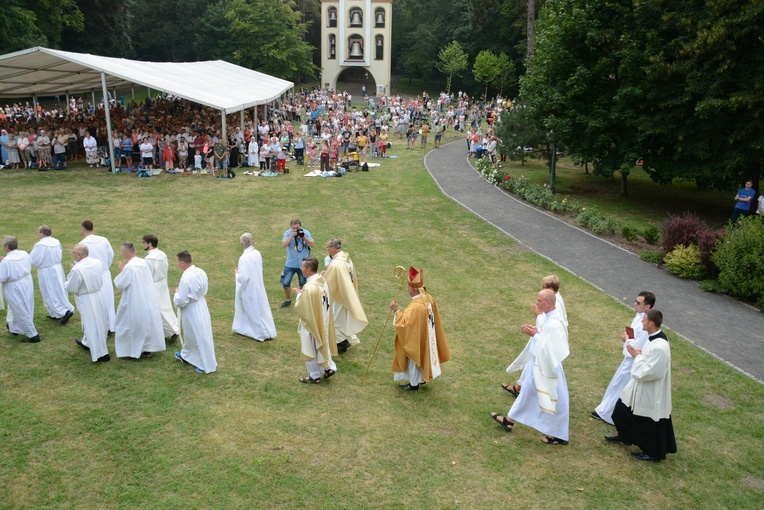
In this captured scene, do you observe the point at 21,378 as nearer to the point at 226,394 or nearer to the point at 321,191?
the point at 226,394

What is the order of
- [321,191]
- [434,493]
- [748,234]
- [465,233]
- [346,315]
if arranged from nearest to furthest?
→ [434,493] < [346,315] < [748,234] < [465,233] < [321,191]

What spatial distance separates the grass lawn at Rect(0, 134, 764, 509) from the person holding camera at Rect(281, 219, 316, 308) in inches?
24.6

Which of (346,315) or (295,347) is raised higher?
(346,315)

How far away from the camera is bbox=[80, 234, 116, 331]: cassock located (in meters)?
9.43

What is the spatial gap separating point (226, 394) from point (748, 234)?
11258mm

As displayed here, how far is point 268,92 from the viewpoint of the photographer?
110 ft

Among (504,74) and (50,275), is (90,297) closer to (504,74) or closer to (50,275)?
(50,275)

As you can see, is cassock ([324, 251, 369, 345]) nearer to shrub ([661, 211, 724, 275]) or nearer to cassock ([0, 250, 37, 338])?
cassock ([0, 250, 37, 338])

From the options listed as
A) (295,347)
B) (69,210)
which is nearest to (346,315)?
(295,347)

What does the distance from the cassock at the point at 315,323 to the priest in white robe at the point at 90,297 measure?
9.98ft

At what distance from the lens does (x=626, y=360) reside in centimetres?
777

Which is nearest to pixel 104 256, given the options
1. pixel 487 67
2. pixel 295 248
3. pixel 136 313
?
pixel 136 313

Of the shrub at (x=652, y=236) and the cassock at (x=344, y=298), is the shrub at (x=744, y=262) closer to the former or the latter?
the shrub at (x=652, y=236)

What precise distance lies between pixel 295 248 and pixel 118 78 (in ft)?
67.0
